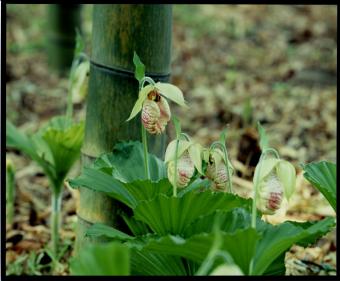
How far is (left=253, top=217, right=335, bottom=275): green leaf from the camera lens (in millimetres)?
1170

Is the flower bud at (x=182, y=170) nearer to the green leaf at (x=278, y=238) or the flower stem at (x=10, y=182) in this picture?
the green leaf at (x=278, y=238)

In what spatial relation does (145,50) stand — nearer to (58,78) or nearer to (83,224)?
(83,224)

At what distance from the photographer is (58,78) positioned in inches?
157

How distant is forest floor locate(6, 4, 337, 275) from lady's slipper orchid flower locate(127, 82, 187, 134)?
66 cm

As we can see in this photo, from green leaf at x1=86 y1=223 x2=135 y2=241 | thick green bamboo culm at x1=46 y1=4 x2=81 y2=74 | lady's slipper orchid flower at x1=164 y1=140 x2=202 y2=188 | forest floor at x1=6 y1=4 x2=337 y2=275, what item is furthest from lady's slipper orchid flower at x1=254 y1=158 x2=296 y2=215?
thick green bamboo culm at x1=46 y1=4 x2=81 y2=74

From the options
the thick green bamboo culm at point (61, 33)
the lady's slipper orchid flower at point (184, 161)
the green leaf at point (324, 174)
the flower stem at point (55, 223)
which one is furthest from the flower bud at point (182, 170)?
the thick green bamboo culm at point (61, 33)

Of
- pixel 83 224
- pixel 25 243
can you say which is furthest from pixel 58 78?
pixel 83 224

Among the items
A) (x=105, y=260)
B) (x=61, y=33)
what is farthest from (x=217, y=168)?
(x=61, y=33)

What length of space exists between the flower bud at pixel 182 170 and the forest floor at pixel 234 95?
59 centimetres

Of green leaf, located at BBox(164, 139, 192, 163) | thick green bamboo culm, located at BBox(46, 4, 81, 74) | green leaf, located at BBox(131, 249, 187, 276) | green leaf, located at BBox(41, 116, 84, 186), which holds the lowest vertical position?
green leaf, located at BBox(131, 249, 187, 276)

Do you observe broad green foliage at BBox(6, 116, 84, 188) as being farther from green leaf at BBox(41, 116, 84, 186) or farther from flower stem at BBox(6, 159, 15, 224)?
flower stem at BBox(6, 159, 15, 224)

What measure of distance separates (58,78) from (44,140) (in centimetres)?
203

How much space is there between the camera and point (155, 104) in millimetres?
1415

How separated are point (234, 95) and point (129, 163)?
2.18 metres
